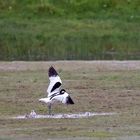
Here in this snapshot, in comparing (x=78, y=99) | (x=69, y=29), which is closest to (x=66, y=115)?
(x=78, y=99)

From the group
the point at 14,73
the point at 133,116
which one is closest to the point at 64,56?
the point at 14,73

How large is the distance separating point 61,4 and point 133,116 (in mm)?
19046

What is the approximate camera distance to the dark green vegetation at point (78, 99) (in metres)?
12.8

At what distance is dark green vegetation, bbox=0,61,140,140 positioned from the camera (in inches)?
505

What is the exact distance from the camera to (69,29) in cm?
3017

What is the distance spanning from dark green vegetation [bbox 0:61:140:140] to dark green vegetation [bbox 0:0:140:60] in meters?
3.28

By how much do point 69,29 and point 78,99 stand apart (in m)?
13.4

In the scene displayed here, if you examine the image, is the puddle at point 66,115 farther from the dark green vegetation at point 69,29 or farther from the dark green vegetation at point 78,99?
the dark green vegetation at point 69,29

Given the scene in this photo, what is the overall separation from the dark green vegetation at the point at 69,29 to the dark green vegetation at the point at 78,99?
3.28 metres

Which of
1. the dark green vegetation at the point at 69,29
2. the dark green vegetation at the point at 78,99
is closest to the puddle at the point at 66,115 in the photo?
the dark green vegetation at the point at 78,99

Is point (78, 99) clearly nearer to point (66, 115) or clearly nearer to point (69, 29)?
point (66, 115)

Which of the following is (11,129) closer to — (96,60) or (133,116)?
(133,116)

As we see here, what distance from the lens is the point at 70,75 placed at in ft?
69.5

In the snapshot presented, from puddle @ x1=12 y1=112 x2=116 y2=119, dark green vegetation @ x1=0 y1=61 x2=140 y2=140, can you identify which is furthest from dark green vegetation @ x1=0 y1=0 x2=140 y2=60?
puddle @ x1=12 y1=112 x2=116 y2=119
